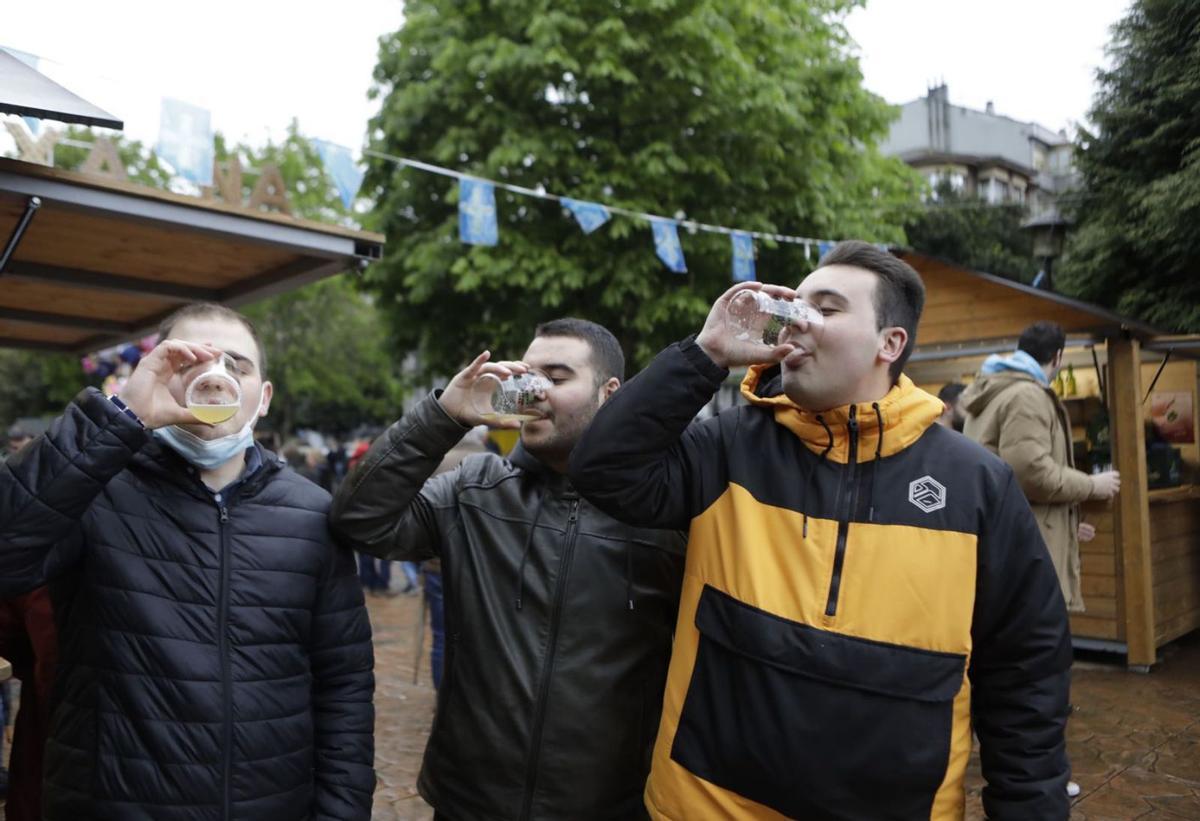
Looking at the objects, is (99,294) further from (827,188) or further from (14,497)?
(827,188)

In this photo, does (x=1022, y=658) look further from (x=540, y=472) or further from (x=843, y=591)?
(x=540, y=472)

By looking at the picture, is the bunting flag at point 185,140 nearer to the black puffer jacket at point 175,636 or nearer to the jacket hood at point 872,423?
the black puffer jacket at point 175,636

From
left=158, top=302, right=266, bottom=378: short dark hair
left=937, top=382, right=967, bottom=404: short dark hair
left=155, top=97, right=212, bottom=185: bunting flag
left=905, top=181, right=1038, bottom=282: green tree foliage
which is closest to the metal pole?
left=158, top=302, right=266, bottom=378: short dark hair

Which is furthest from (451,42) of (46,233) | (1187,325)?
(1187,325)

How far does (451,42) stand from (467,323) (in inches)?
156

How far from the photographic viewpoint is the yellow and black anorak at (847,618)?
68.2 inches

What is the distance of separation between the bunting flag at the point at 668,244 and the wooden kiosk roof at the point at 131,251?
5.77 m

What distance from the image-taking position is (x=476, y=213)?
29.9 feet

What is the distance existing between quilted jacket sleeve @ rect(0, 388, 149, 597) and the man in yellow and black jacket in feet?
3.17

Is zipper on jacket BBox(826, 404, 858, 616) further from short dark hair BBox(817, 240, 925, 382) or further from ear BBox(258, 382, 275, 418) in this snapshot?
ear BBox(258, 382, 275, 418)

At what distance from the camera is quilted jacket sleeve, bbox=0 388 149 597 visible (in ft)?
5.96

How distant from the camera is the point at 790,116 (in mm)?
11852

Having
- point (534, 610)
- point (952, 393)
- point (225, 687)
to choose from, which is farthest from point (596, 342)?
point (952, 393)

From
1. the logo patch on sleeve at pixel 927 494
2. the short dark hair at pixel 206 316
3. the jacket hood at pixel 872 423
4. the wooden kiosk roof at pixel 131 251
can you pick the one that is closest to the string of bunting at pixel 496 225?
the wooden kiosk roof at pixel 131 251
